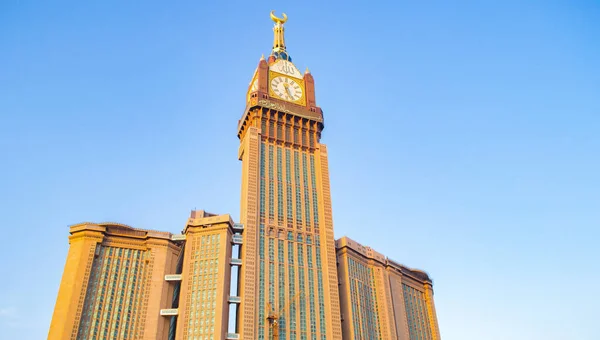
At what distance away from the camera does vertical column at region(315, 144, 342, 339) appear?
10012 centimetres

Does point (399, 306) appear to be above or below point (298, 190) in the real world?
below

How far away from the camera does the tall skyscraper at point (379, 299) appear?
354ft

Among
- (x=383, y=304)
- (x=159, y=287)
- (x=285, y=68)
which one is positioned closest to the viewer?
(x=159, y=287)

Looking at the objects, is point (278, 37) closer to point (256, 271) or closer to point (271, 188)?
point (271, 188)

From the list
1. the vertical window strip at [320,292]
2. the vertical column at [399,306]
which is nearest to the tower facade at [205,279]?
the vertical window strip at [320,292]

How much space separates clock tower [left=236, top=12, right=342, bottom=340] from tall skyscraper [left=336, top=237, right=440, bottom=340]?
478 centimetres

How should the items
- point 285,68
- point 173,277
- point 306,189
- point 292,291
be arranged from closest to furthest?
point 292,291
point 173,277
point 306,189
point 285,68

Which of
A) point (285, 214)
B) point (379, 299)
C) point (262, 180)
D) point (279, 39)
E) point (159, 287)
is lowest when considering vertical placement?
point (159, 287)

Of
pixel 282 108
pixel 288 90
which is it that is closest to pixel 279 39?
pixel 288 90

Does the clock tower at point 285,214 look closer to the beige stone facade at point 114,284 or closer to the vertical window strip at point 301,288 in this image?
the vertical window strip at point 301,288

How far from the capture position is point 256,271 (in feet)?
328

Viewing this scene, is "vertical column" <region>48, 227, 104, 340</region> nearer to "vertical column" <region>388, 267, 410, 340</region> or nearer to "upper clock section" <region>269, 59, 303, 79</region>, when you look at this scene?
"upper clock section" <region>269, 59, 303, 79</region>

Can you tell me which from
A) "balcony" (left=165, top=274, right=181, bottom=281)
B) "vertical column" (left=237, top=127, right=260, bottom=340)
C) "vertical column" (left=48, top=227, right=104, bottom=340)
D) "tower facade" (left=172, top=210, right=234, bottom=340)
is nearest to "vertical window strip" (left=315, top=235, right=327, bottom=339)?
"vertical column" (left=237, top=127, right=260, bottom=340)

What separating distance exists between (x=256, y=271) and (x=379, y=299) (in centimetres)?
3043
